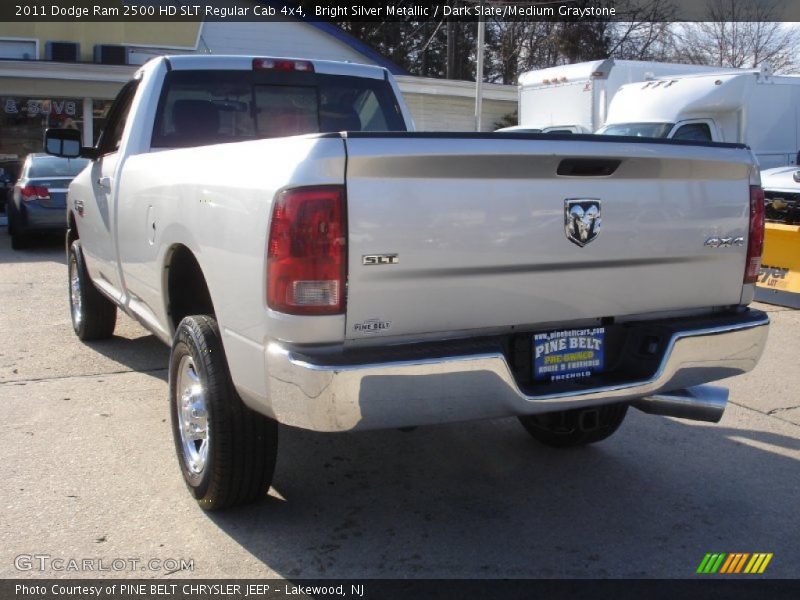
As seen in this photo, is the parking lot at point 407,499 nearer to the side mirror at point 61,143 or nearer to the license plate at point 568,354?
the license plate at point 568,354

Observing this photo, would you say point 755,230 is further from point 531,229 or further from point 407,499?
point 407,499

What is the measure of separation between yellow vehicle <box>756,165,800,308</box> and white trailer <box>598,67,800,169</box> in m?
3.99

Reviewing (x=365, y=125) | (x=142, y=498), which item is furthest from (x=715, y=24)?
(x=142, y=498)

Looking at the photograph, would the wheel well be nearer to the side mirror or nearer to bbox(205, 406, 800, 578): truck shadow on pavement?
bbox(205, 406, 800, 578): truck shadow on pavement

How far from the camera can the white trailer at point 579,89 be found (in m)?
17.1

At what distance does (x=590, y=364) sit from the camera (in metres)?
3.75

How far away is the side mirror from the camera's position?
632 cm

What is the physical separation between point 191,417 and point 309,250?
138 centimetres

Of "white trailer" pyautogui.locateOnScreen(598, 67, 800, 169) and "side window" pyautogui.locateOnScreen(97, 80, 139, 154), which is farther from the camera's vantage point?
"white trailer" pyautogui.locateOnScreen(598, 67, 800, 169)

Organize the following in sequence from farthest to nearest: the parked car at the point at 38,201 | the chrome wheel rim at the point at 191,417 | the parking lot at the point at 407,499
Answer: the parked car at the point at 38,201 < the chrome wheel rim at the point at 191,417 < the parking lot at the point at 407,499

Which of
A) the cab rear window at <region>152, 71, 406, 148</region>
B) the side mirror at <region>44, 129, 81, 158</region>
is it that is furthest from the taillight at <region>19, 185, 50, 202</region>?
the cab rear window at <region>152, 71, 406, 148</region>

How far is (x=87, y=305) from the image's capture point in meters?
6.99

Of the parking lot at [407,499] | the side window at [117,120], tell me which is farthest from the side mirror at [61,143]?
the parking lot at [407,499]

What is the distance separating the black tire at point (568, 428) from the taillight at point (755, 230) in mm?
1023
